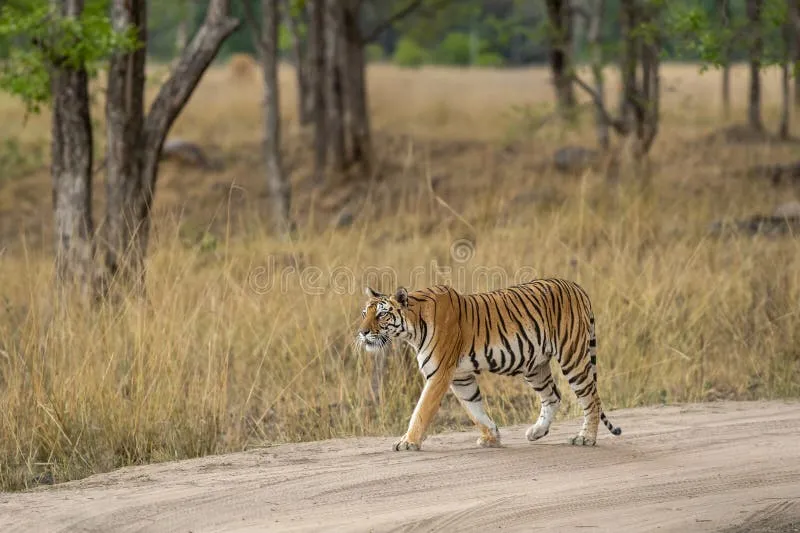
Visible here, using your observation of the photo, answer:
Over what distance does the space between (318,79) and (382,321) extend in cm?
1807

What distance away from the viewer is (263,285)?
32.0ft

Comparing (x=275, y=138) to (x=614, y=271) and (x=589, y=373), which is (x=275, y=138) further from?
(x=589, y=373)

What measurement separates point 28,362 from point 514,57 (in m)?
67.7

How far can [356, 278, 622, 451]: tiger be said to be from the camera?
21.2ft

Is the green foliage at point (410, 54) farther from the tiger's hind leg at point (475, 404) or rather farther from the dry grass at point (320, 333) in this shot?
the tiger's hind leg at point (475, 404)

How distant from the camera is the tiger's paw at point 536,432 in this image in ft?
23.1

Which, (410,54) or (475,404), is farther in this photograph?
(410,54)

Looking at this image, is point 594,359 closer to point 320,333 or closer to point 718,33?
point 320,333

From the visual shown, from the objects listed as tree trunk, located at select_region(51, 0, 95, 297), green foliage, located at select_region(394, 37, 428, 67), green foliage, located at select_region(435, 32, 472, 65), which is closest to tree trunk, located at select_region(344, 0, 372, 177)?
tree trunk, located at select_region(51, 0, 95, 297)

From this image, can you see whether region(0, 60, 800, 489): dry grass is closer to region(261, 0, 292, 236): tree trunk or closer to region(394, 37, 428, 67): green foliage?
region(261, 0, 292, 236): tree trunk

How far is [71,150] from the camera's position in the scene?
11.0 metres

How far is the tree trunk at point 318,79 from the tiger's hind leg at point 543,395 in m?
17.3

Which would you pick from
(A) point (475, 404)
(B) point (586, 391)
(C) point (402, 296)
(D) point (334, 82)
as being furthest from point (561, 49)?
(C) point (402, 296)
